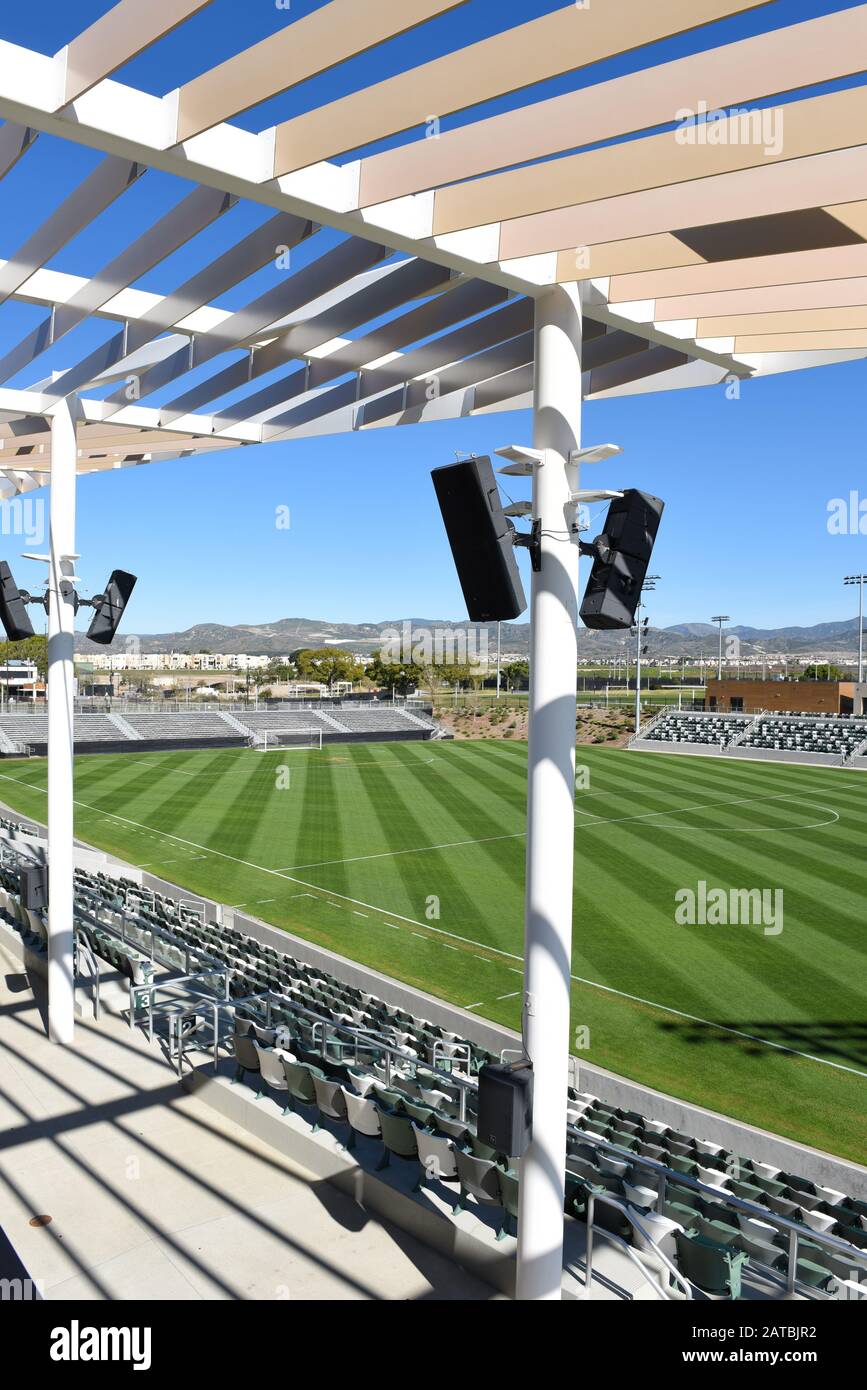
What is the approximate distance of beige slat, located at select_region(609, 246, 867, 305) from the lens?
437 centimetres

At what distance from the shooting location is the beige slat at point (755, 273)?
437cm

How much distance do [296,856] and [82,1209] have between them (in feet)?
64.9

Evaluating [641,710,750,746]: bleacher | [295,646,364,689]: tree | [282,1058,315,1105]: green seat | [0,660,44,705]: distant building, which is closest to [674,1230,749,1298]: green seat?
[282,1058,315,1105]: green seat

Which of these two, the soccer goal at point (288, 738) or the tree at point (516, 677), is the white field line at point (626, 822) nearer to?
the soccer goal at point (288, 738)

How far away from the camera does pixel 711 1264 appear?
5.21 meters

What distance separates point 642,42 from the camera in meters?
2.94

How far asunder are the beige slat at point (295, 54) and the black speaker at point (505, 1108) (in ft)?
14.3

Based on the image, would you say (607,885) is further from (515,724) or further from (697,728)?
(515,724)

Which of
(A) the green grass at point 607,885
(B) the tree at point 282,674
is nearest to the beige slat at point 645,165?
(A) the green grass at point 607,885

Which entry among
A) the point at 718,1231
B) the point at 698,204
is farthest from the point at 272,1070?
the point at 698,204

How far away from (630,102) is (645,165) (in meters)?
0.28

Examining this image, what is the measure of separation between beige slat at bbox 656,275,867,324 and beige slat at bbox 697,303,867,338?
74mm
